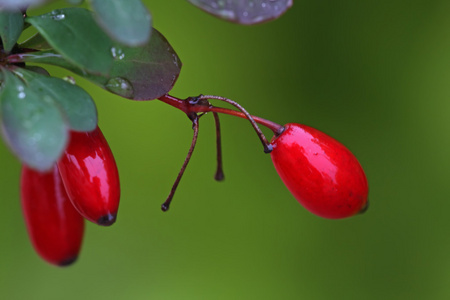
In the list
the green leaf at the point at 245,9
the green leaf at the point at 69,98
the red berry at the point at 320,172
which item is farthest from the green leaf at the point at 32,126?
the red berry at the point at 320,172

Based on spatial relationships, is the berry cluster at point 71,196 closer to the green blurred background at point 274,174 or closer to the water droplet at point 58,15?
the water droplet at point 58,15

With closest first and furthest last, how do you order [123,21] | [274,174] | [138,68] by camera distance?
[123,21]
[138,68]
[274,174]

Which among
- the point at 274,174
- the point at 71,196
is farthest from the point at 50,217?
the point at 274,174

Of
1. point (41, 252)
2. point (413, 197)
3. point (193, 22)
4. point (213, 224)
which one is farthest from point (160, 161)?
point (41, 252)

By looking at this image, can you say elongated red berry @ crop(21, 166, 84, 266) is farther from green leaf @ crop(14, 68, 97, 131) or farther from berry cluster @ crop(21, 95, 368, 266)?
green leaf @ crop(14, 68, 97, 131)

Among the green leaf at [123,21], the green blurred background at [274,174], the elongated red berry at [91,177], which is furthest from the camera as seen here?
the green blurred background at [274,174]

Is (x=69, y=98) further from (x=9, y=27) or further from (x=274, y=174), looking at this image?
(x=274, y=174)

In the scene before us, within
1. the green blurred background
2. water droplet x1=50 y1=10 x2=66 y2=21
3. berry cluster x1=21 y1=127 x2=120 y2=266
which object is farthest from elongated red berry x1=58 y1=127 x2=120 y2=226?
the green blurred background
